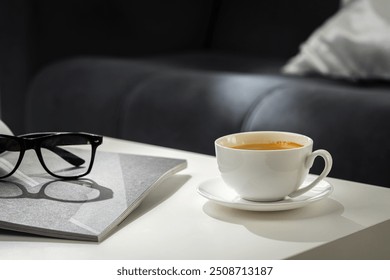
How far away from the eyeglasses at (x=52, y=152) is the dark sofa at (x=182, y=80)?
27.7 inches

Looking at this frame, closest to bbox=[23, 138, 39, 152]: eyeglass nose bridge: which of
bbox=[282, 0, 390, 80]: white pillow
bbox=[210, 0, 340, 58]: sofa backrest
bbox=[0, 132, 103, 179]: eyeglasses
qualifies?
bbox=[0, 132, 103, 179]: eyeglasses

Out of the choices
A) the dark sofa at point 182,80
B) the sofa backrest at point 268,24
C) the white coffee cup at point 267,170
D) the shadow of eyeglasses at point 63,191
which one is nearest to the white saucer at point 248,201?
the white coffee cup at point 267,170

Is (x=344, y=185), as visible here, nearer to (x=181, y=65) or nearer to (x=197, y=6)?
(x=181, y=65)

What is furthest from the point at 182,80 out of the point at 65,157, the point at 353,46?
the point at 65,157

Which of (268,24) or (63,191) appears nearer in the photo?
(63,191)

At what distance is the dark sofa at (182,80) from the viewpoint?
1519 millimetres

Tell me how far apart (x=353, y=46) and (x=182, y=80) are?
42 centimetres

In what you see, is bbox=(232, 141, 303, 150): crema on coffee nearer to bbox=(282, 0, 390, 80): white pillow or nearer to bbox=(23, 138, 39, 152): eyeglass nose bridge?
bbox=(23, 138, 39, 152): eyeglass nose bridge

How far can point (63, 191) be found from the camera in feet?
2.73

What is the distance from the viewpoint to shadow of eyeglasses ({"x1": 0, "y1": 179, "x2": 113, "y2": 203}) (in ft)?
2.66

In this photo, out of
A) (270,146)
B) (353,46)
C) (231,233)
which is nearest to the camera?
(231,233)

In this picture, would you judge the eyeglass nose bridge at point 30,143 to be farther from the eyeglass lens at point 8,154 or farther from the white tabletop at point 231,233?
the white tabletop at point 231,233

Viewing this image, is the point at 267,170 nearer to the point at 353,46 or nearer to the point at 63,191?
the point at 63,191

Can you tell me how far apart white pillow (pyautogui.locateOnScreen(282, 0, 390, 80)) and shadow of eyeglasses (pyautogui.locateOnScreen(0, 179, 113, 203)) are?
3.55 feet
